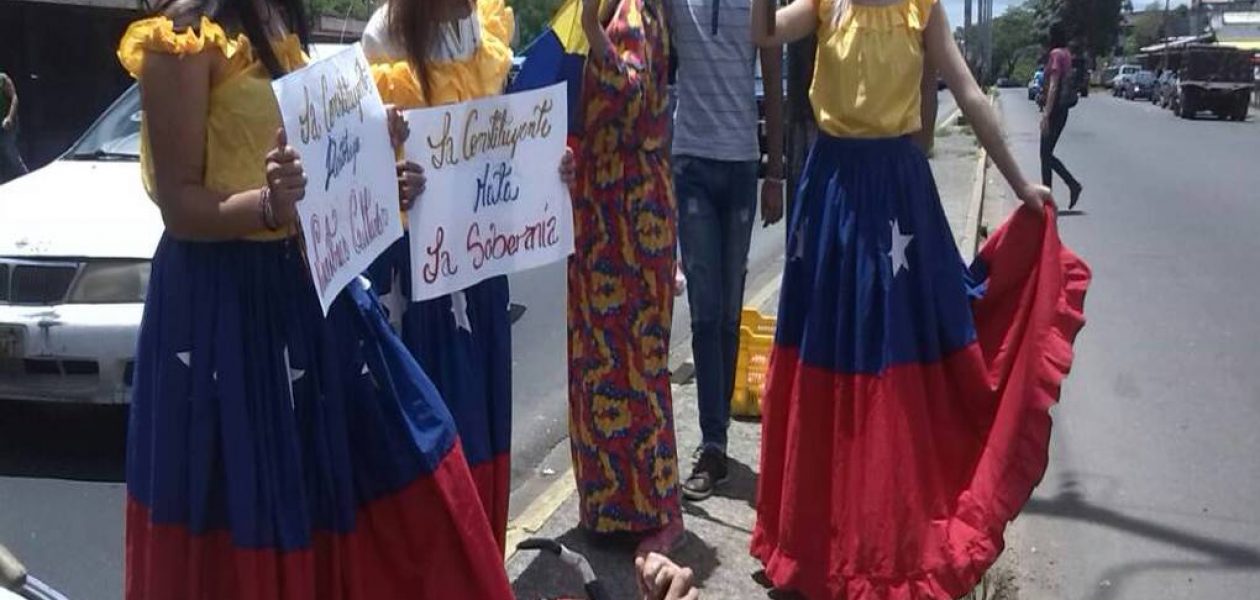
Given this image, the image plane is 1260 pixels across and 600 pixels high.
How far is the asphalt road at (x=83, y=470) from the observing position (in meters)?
4.84

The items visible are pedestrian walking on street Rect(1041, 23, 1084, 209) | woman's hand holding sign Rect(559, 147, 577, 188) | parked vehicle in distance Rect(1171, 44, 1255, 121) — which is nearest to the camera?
woman's hand holding sign Rect(559, 147, 577, 188)

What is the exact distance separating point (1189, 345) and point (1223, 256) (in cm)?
386

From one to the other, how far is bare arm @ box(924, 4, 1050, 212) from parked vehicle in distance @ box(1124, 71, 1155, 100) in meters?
65.4

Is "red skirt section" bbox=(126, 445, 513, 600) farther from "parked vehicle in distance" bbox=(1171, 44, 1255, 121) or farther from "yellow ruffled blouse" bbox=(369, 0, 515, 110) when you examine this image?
"parked vehicle in distance" bbox=(1171, 44, 1255, 121)

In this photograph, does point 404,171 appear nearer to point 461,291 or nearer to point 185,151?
point 461,291

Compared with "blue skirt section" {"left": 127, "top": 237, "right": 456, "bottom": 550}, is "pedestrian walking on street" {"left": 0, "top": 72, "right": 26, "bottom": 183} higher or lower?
lower

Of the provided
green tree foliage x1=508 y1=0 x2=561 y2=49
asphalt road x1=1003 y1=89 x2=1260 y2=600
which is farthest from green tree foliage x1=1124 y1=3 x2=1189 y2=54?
asphalt road x1=1003 y1=89 x2=1260 y2=600

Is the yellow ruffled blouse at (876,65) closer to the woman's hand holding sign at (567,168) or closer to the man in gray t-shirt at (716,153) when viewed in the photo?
the man in gray t-shirt at (716,153)

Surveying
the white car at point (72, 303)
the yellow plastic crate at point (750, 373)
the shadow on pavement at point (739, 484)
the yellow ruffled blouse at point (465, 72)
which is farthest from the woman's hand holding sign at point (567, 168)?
the white car at point (72, 303)

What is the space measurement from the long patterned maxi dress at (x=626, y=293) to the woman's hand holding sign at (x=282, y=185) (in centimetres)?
155

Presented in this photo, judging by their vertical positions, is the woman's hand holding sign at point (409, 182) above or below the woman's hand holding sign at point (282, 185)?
below

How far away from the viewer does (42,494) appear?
215 inches

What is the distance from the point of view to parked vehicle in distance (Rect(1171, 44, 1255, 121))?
40750mm

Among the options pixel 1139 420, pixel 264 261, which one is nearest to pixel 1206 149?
pixel 1139 420
